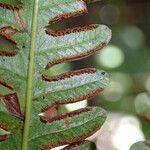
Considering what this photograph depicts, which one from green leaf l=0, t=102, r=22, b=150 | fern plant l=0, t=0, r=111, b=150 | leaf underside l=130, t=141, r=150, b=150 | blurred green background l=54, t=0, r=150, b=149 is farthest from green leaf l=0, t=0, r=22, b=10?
blurred green background l=54, t=0, r=150, b=149

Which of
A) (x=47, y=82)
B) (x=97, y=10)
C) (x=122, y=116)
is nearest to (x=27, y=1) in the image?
(x=47, y=82)

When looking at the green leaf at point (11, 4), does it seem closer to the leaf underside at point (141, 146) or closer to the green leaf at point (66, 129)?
the green leaf at point (66, 129)

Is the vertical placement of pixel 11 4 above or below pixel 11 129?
above

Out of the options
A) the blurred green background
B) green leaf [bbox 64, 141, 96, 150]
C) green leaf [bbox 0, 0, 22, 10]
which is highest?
green leaf [bbox 0, 0, 22, 10]

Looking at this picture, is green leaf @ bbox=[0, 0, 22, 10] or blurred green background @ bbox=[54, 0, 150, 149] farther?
blurred green background @ bbox=[54, 0, 150, 149]

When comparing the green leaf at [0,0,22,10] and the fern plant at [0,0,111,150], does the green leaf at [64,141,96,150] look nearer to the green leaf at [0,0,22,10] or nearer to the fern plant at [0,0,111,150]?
the fern plant at [0,0,111,150]

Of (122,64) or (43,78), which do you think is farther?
(122,64)

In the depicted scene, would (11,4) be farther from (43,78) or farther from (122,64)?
(122,64)

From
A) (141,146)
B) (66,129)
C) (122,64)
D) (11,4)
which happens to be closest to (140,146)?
(141,146)

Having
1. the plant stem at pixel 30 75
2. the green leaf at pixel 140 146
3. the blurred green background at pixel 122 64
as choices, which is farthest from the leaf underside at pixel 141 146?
the blurred green background at pixel 122 64
